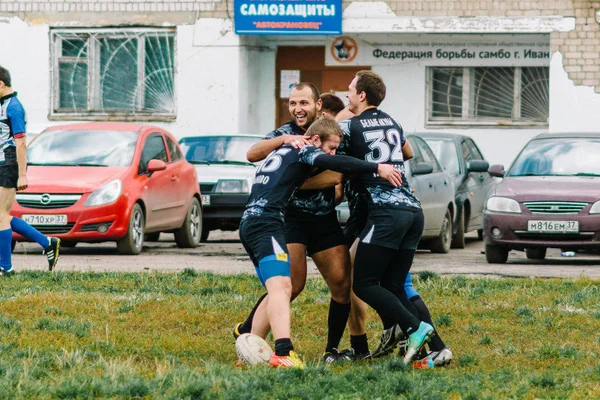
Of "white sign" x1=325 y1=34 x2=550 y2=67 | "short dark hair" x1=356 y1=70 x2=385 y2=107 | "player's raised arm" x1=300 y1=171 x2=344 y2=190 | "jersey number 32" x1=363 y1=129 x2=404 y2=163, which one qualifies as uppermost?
"white sign" x1=325 y1=34 x2=550 y2=67

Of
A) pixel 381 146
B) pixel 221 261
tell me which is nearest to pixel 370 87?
pixel 381 146

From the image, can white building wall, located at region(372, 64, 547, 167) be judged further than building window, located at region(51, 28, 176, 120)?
No

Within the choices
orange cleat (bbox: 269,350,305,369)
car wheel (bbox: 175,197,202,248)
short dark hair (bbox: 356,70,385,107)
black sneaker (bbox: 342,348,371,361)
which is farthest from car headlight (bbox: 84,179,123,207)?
orange cleat (bbox: 269,350,305,369)

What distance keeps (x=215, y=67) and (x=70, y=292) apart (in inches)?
658

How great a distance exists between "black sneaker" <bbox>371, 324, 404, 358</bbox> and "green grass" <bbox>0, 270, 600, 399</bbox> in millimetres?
327

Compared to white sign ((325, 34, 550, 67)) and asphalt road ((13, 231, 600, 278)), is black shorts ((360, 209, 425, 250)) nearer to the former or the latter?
asphalt road ((13, 231, 600, 278))

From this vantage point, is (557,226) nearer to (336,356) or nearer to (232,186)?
(232,186)

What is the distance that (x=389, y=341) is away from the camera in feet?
26.8

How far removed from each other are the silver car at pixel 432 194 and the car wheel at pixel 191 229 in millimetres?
2974

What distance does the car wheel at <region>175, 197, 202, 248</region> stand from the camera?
58.9 feet

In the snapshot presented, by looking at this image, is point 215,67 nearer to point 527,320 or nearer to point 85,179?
point 85,179

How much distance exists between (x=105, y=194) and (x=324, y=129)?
8.51 meters

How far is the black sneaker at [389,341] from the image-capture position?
809 centimetres

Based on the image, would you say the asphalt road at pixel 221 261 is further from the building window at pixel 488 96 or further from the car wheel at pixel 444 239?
the building window at pixel 488 96
